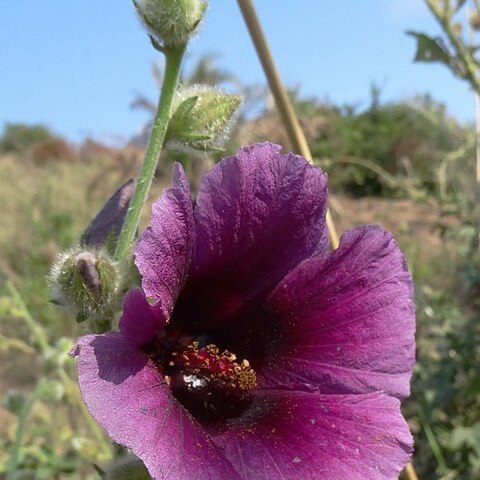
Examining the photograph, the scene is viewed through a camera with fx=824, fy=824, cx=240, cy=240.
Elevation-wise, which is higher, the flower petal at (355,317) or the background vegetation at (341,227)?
the flower petal at (355,317)

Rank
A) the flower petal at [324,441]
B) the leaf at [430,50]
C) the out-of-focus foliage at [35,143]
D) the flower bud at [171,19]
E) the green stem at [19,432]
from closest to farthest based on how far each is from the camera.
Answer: the flower petal at [324,441] < the flower bud at [171,19] < the green stem at [19,432] < the leaf at [430,50] < the out-of-focus foliage at [35,143]

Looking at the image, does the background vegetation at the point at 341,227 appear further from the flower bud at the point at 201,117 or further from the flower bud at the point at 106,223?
the flower bud at the point at 201,117

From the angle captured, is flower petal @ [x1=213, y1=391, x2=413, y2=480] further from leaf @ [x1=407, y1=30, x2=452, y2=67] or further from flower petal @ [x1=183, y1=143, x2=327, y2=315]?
leaf @ [x1=407, y1=30, x2=452, y2=67]

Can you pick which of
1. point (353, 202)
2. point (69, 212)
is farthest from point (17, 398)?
point (353, 202)

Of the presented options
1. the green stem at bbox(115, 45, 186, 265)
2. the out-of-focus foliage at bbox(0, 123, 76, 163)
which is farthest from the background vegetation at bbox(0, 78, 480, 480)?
the out-of-focus foliage at bbox(0, 123, 76, 163)

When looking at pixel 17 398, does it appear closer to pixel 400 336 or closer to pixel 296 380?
pixel 296 380

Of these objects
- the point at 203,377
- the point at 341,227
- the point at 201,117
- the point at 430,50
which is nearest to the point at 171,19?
the point at 201,117

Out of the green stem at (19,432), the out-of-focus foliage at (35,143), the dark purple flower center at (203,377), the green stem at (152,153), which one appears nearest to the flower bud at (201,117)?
the green stem at (152,153)
